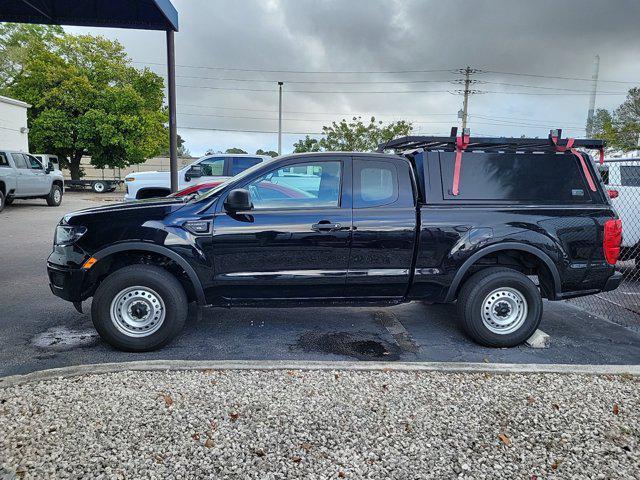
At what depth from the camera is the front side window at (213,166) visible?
492 inches

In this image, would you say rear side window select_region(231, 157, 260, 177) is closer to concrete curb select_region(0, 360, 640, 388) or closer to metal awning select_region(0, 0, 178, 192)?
metal awning select_region(0, 0, 178, 192)

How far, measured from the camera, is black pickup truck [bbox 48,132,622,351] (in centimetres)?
434

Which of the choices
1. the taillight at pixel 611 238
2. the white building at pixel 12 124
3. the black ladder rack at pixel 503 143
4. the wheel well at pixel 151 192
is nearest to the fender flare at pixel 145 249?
the black ladder rack at pixel 503 143

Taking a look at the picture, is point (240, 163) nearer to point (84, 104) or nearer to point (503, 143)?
point (503, 143)

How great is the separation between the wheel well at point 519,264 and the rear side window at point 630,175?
475 centimetres

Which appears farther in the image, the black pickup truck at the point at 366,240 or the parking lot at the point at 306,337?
the parking lot at the point at 306,337

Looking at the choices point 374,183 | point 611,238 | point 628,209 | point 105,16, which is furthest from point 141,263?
point 628,209

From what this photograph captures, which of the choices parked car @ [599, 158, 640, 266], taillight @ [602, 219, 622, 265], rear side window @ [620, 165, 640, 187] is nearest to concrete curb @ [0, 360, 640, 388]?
taillight @ [602, 219, 622, 265]

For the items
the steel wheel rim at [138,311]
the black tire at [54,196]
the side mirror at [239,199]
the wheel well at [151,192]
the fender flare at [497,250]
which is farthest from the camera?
the black tire at [54,196]

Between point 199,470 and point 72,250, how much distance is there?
2634 millimetres

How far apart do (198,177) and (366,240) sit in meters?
8.68

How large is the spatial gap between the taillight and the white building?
2624 cm

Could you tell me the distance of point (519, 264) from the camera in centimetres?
488

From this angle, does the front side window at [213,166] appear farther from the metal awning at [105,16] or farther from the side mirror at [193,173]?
the metal awning at [105,16]
